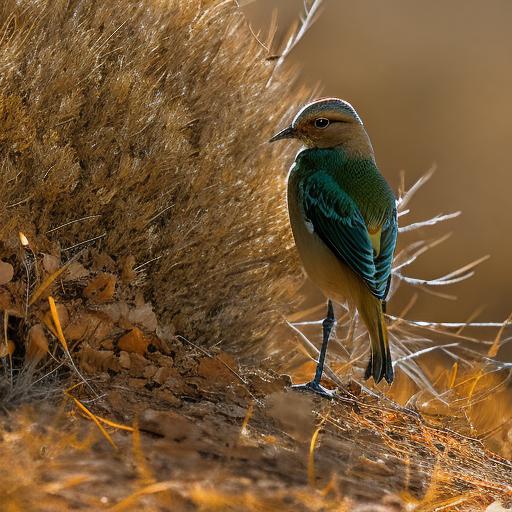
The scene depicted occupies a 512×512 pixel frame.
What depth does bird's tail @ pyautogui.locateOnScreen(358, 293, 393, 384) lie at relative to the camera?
3484mm

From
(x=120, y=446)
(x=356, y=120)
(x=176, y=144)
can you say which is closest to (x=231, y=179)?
(x=176, y=144)

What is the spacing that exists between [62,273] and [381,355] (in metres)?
1.37

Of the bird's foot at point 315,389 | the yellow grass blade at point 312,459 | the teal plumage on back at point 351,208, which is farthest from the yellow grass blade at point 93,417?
the teal plumage on back at point 351,208

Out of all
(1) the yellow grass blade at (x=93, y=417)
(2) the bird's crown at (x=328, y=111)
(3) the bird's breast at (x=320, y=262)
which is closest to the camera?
(1) the yellow grass blade at (x=93, y=417)

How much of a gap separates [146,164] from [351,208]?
0.92m

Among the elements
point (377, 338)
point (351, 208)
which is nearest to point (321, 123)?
point (351, 208)

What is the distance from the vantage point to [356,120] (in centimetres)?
374

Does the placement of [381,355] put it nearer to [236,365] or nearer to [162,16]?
[236,365]

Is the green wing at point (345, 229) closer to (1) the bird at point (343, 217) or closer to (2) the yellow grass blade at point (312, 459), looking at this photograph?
(1) the bird at point (343, 217)

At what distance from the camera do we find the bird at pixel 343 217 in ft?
11.4

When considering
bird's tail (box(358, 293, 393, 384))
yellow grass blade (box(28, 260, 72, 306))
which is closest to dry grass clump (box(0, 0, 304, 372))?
yellow grass blade (box(28, 260, 72, 306))

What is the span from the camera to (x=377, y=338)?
348 centimetres

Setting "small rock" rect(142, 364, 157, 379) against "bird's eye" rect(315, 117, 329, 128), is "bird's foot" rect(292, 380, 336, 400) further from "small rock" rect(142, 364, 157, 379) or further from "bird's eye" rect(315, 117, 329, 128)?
"bird's eye" rect(315, 117, 329, 128)

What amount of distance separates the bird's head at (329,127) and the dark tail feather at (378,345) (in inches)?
29.8
